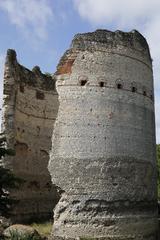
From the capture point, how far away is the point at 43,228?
17.0m

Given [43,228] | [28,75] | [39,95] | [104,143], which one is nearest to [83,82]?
[104,143]

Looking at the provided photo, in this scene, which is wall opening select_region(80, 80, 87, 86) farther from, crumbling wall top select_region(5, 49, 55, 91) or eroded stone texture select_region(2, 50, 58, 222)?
crumbling wall top select_region(5, 49, 55, 91)

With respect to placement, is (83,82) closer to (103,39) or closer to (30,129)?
(103,39)

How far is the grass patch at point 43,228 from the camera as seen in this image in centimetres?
1577

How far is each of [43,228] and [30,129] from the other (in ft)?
15.7

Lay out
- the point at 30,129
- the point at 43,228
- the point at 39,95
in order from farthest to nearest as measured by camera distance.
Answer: the point at 39,95, the point at 30,129, the point at 43,228

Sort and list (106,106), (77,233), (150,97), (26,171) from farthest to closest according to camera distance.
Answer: (26,171) → (150,97) → (106,106) → (77,233)

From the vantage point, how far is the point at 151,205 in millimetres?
15938

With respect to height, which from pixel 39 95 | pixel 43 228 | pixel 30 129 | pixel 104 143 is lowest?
pixel 43 228

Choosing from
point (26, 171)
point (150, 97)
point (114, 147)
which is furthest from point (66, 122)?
point (26, 171)

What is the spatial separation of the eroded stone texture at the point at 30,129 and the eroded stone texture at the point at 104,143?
2.88m

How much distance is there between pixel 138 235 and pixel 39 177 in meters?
6.48

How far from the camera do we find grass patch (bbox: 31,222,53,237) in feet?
51.7

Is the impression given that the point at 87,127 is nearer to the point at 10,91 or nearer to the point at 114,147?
the point at 114,147
